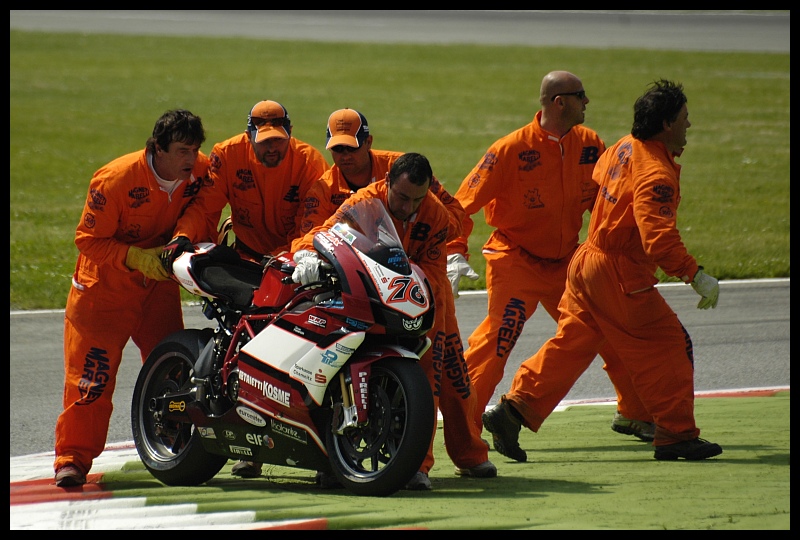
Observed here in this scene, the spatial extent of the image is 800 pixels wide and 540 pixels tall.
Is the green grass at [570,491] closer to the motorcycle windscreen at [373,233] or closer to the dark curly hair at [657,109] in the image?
the motorcycle windscreen at [373,233]

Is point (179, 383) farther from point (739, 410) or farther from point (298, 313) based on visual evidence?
point (739, 410)

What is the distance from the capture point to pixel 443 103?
93.2ft

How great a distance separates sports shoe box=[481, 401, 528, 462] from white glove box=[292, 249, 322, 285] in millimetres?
1732

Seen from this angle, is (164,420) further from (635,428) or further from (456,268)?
(635,428)

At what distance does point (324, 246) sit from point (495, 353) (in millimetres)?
1833

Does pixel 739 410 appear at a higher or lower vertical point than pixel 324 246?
lower

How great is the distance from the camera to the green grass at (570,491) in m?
5.05

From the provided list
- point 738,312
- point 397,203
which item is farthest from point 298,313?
point 738,312

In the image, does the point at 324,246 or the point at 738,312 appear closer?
the point at 324,246

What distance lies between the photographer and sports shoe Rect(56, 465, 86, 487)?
21.1 ft

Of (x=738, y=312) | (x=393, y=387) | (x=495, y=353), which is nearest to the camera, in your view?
(x=393, y=387)

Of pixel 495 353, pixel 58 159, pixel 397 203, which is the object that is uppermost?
pixel 397 203

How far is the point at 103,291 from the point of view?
6.65 m

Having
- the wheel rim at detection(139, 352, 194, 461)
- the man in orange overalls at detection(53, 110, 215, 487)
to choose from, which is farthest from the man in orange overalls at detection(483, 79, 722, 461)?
the man in orange overalls at detection(53, 110, 215, 487)
